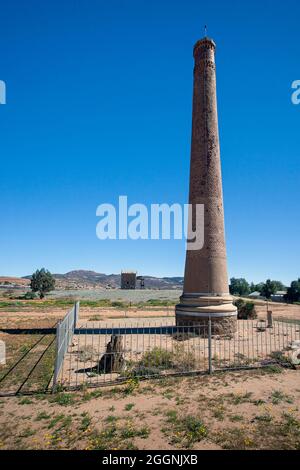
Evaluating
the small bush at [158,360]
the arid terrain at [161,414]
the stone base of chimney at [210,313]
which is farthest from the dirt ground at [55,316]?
the arid terrain at [161,414]

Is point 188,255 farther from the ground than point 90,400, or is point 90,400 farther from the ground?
point 188,255

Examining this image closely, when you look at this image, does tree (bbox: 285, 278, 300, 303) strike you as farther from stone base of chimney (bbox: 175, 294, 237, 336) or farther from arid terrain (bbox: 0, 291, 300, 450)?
arid terrain (bbox: 0, 291, 300, 450)

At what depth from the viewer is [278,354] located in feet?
33.0

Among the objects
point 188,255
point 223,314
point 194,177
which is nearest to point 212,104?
point 194,177

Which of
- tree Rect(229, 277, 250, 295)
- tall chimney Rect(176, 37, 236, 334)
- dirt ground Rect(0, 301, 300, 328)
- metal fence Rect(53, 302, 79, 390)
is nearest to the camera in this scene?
metal fence Rect(53, 302, 79, 390)

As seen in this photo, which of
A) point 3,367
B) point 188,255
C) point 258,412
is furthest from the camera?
point 188,255

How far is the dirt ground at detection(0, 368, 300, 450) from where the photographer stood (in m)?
4.64

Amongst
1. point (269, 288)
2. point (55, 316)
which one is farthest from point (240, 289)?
point (55, 316)

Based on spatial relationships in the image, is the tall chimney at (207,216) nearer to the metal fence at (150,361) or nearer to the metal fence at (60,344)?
the metal fence at (150,361)

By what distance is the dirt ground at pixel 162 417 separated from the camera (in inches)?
183

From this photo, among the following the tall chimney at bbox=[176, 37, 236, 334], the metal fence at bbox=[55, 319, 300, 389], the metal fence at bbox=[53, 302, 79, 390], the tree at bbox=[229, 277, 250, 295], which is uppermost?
the tall chimney at bbox=[176, 37, 236, 334]

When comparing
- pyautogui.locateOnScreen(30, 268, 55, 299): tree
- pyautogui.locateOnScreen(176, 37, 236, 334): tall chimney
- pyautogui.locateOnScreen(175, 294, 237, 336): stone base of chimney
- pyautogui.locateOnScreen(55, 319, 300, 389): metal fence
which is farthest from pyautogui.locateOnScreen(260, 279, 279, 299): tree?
pyautogui.locateOnScreen(55, 319, 300, 389): metal fence
